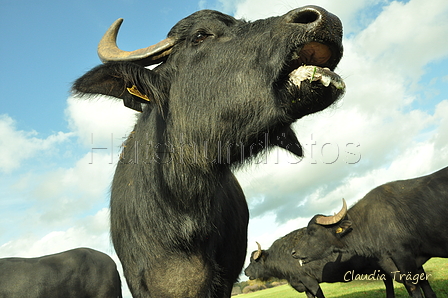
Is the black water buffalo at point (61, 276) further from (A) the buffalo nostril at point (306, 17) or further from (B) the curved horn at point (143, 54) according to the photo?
(A) the buffalo nostril at point (306, 17)

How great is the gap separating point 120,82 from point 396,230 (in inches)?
294

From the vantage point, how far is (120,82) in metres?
2.53

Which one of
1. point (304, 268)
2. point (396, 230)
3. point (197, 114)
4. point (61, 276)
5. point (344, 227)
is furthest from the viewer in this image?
point (304, 268)

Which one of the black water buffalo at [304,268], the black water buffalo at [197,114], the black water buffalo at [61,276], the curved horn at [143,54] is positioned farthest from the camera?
the black water buffalo at [304,268]

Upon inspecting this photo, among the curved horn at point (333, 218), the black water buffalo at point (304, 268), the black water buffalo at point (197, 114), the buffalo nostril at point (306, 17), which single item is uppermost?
the buffalo nostril at point (306, 17)

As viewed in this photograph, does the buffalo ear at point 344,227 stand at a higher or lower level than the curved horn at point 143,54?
lower

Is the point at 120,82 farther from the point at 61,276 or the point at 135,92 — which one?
the point at 61,276

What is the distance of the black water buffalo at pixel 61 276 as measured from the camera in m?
5.61

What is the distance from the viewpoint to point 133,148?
3.00m

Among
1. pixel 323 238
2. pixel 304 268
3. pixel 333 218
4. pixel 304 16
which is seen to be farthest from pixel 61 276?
pixel 304 268

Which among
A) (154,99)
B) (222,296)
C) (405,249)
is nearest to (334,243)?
(405,249)

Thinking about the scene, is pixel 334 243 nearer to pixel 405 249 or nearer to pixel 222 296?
pixel 405 249

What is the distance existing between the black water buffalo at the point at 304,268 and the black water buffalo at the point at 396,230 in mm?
547

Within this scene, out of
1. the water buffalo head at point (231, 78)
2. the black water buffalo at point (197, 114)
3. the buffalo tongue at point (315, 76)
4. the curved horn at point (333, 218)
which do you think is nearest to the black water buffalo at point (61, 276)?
the black water buffalo at point (197, 114)
